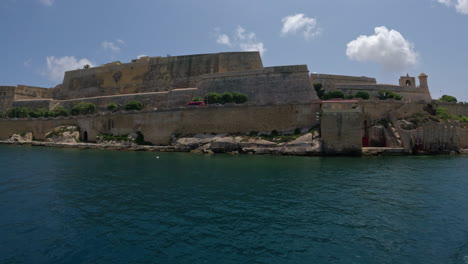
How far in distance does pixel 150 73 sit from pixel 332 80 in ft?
84.8

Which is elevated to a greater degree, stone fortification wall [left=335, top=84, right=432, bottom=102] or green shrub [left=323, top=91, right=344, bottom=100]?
stone fortification wall [left=335, top=84, right=432, bottom=102]

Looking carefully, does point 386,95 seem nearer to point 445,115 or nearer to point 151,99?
point 445,115

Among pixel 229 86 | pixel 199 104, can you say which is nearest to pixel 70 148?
pixel 199 104

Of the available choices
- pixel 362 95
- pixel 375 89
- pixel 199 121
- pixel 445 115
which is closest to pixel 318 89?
pixel 362 95

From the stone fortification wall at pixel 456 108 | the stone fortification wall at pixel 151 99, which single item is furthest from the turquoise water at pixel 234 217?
the stone fortification wall at pixel 151 99

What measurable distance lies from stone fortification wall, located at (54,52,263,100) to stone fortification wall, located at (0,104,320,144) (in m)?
9.36

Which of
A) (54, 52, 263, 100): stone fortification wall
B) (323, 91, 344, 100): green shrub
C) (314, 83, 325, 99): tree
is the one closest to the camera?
(323, 91, 344, 100): green shrub

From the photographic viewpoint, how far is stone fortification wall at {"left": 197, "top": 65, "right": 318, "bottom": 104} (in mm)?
33031

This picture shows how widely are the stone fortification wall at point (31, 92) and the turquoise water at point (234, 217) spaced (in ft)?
125

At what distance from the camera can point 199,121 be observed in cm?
3117

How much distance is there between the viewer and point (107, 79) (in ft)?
153

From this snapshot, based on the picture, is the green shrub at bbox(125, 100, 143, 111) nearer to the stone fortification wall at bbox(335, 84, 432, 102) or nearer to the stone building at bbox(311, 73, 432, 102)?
the stone building at bbox(311, 73, 432, 102)

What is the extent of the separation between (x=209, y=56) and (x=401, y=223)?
35.5m

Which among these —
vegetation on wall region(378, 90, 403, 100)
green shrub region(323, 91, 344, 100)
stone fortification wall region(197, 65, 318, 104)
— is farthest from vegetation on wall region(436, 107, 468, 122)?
stone fortification wall region(197, 65, 318, 104)
